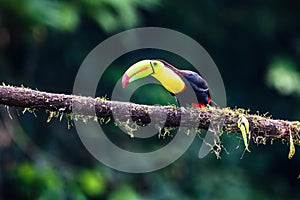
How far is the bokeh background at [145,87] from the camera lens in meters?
4.09

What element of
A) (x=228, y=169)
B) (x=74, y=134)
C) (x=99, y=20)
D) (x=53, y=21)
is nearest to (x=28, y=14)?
(x=53, y=21)

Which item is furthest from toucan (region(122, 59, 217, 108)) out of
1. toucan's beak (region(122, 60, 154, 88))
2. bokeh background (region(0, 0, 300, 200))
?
bokeh background (region(0, 0, 300, 200))

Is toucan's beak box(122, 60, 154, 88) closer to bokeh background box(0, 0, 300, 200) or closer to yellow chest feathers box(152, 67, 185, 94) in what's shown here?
yellow chest feathers box(152, 67, 185, 94)

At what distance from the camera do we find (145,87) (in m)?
4.34

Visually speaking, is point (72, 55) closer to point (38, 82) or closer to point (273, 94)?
point (38, 82)

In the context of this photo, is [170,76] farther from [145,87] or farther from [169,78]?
[145,87]

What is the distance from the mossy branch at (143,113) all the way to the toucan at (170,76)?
0.07 m

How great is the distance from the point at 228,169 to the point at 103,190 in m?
1.04

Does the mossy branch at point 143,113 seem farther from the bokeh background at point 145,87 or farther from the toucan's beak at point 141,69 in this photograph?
the bokeh background at point 145,87

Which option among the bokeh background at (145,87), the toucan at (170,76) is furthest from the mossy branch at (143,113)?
the bokeh background at (145,87)

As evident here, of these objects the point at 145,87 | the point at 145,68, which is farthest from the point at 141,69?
the point at 145,87

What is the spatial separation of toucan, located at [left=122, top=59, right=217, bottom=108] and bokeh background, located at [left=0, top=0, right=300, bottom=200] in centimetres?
186

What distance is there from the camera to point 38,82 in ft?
15.0

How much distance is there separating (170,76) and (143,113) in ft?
0.51
